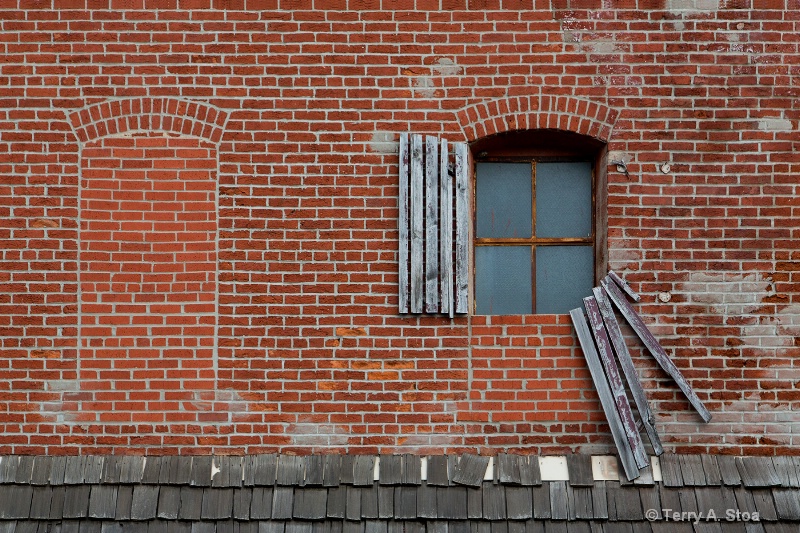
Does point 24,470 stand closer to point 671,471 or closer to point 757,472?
point 671,471

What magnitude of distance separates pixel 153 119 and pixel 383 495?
2786 millimetres

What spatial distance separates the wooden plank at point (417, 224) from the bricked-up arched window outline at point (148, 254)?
4.10 ft

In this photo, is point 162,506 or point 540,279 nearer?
point 162,506

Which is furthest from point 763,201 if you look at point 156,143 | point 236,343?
point 156,143

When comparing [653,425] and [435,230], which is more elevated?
[435,230]

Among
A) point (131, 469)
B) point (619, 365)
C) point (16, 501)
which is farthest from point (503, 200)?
point (16, 501)

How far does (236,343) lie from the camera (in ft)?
17.3

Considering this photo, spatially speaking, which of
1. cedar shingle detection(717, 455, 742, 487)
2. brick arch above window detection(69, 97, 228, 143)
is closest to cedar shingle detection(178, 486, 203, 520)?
brick arch above window detection(69, 97, 228, 143)

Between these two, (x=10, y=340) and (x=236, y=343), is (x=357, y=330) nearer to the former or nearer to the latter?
(x=236, y=343)

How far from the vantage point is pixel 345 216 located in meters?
5.34

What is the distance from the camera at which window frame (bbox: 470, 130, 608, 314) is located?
5480 millimetres

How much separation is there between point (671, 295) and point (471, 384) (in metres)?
1.38

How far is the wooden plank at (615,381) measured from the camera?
5.12 metres

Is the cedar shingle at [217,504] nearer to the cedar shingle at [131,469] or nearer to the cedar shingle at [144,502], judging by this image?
the cedar shingle at [144,502]
